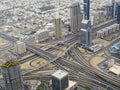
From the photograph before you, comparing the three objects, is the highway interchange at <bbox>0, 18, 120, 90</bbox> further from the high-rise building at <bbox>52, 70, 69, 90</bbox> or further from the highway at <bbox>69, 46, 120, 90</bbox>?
Answer: the high-rise building at <bbox>52, 70, 69, 90</bbox>

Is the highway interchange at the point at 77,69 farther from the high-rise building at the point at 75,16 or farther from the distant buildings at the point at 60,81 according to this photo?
the distant buildings at the point at 60,81

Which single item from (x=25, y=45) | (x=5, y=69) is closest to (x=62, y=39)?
(x=25, y=45)

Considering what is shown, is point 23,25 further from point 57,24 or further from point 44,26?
point 57,24

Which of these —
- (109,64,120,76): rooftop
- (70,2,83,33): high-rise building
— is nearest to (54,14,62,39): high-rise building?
(70,2,83,33): high-rise building

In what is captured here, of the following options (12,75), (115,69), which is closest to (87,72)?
(115,69)

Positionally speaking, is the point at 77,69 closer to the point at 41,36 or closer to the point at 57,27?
the point at 57,27

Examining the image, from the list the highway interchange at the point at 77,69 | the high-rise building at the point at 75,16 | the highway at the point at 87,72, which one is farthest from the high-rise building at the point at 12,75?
the high-rise building at the point at 75,16

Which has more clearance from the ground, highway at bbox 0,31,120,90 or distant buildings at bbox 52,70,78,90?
distant buildings at bbox 52,70,78,90
